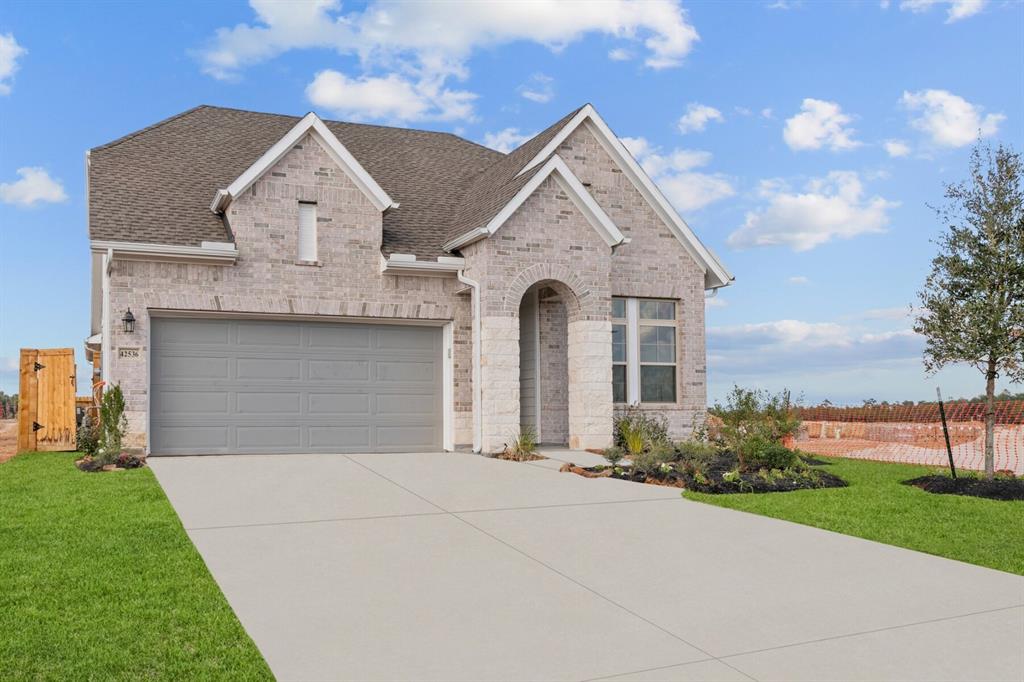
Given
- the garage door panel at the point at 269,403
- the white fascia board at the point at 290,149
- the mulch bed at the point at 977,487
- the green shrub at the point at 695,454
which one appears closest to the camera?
the mulch bed at the point at 977,487

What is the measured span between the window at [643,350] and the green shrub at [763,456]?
446cm

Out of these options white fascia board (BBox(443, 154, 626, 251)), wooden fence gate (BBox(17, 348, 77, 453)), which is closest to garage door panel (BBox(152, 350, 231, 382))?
wooden fence gate (BBox(17, 348, 77, 453))

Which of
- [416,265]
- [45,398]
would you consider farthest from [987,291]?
[45,398]

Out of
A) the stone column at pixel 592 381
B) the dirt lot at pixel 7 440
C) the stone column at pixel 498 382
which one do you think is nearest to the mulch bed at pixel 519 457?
the stone column at pixel 498 382

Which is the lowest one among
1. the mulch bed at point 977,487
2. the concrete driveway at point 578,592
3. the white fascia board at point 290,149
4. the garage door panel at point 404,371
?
the concrete driveway at point 578,592

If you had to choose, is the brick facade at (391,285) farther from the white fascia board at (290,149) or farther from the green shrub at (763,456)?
the green shrub at (763,456)

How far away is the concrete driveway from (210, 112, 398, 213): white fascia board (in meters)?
6.80

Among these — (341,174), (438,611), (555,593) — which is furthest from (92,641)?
(341,174)

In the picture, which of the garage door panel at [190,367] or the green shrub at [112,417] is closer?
the green shrub at [112,417]

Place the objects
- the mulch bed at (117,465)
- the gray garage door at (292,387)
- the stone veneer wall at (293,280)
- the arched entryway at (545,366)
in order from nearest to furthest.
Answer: the mulch bed at (117,465) < the stone veneer wall at (293,280) < the gray garage door at (292,387) < the arched entryway at (545,366)

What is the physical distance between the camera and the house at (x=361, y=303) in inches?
619

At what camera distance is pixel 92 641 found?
229 inches

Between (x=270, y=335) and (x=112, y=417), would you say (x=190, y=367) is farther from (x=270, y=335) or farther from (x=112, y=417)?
(x=112, y=417)

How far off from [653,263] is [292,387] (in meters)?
8.21
